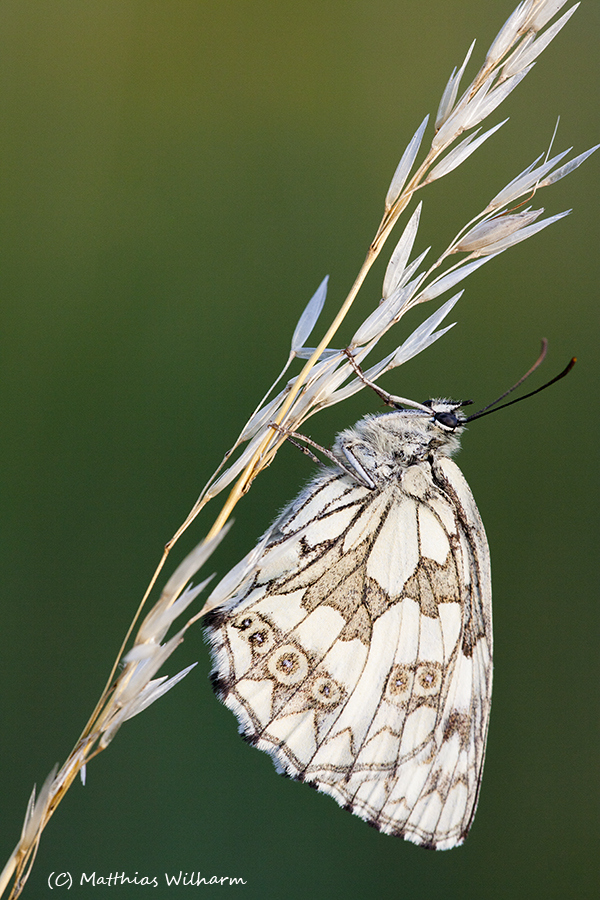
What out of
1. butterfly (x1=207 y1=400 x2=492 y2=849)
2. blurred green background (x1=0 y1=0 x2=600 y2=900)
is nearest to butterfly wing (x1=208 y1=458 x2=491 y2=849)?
butterfly (x1=207 y1=400 x2=492 y2=849)

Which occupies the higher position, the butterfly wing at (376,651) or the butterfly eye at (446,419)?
the butterfly eye at (446,419)

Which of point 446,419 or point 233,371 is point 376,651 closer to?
point 446,419

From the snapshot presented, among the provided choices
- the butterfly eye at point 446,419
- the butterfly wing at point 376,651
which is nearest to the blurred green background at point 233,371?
the butterfly wing at point 376,651

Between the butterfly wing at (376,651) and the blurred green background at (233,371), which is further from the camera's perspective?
the blurred green background at (233,371)

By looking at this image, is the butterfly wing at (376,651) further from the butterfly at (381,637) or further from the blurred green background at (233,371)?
the blurred green background at (233,371)

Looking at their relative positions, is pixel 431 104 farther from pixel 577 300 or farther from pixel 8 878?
pixel 8 878

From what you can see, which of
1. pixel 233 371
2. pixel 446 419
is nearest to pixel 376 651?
pixel 446 419
